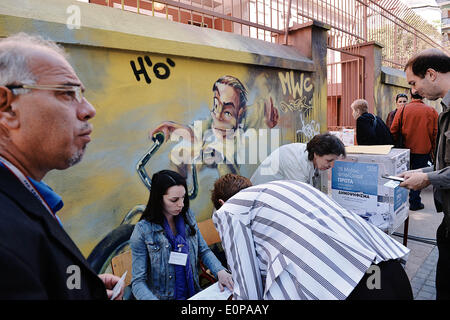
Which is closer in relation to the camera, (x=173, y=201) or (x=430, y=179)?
(x=430, y=179)

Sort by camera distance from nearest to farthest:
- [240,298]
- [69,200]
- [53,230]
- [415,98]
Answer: [53,230] < [240,298] < [69,200] < [415,98]

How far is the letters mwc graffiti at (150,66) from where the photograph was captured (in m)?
2.74

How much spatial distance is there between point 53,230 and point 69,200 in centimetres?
171

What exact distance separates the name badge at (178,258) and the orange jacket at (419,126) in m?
4.96

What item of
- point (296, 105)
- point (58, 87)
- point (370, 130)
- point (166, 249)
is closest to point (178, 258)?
point (166, 249)

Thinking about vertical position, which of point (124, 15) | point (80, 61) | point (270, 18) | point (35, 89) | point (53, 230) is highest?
point (270, 18)

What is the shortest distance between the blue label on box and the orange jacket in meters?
3.00

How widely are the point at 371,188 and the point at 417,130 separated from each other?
3060mm

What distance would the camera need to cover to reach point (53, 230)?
2.65 ft

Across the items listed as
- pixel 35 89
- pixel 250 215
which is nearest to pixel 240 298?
pixel 250 215

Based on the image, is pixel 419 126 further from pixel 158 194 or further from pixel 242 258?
pixel 242 258

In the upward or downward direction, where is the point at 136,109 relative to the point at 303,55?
downward

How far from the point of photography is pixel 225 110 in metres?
3.56
